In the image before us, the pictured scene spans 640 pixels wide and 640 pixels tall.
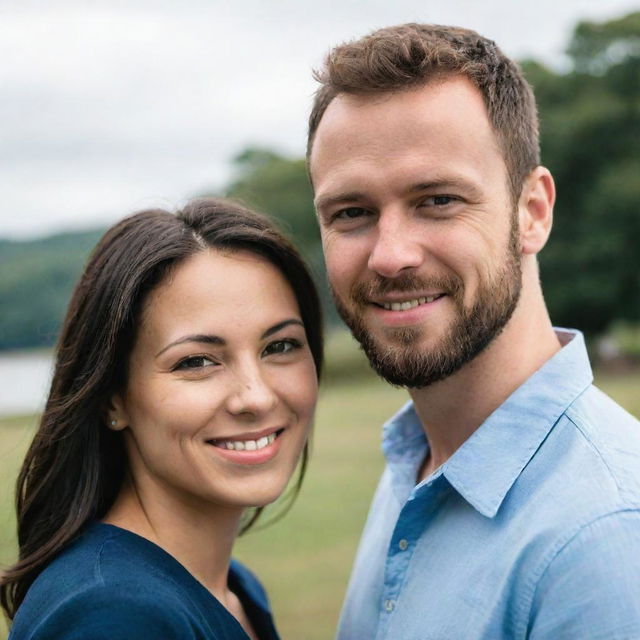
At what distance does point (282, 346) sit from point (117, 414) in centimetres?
63

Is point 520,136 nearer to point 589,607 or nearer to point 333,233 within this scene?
point 333,233

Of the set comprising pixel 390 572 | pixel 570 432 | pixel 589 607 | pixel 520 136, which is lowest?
pixel 390 572

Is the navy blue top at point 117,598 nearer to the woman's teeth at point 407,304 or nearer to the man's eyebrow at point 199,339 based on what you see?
the man's eyebrow at point 199,339

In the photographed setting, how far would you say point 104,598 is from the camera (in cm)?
249

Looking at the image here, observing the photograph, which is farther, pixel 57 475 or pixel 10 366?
pixel 10 366

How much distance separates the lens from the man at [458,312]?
2465mm

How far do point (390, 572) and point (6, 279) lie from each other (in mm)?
7948

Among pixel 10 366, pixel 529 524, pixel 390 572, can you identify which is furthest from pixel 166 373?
pixel 10 366

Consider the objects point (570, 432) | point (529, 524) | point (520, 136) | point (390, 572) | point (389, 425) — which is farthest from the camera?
point (389, 425)

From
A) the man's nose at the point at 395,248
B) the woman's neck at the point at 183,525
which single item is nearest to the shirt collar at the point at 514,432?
the man's nose at the point at 395,248

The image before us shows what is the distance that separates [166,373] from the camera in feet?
9.64

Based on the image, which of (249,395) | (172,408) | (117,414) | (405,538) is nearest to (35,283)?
(117,414)

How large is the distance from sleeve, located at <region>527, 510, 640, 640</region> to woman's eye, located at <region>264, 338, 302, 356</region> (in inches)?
48.6

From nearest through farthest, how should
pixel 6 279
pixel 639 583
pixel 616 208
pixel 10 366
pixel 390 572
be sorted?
pixel 639 583 < pixel 390 572 < pixel 10 366 < pixel 6 279 < pixel 616 208
